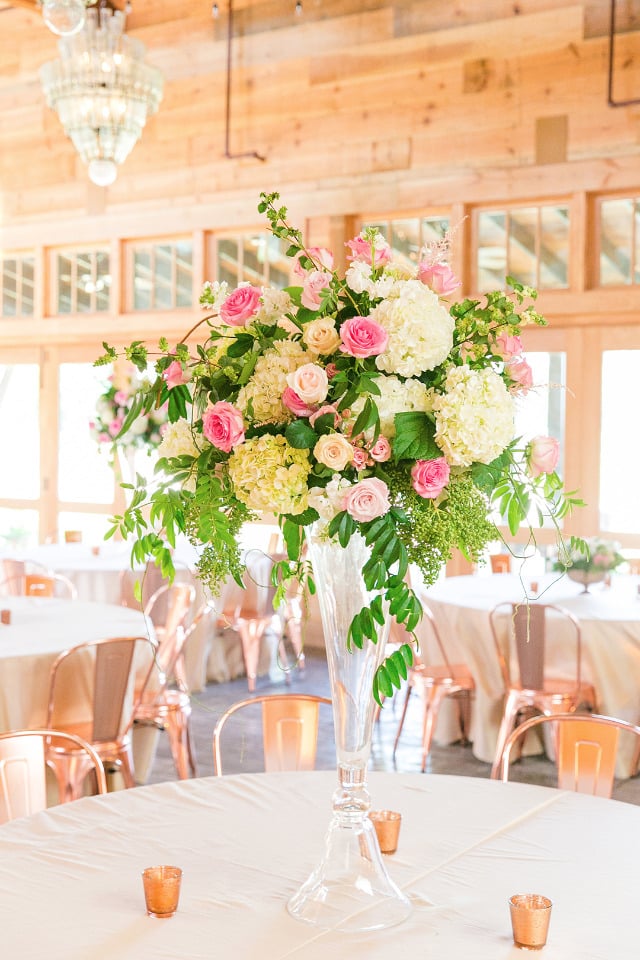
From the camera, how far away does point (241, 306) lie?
Answer: 6.24 ft

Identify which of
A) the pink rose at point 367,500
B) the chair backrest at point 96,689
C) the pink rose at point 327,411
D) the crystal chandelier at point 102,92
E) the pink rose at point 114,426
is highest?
the crystal chandelier at point 102,92

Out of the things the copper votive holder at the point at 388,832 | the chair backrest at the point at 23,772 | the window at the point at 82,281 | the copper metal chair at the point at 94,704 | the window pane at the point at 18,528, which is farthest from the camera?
the window pane at the point at 18,528

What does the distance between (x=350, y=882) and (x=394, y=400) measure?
0.84 metres

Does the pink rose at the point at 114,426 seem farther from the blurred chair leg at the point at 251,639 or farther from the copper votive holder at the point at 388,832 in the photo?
the copper votive holder at the point at 388,832

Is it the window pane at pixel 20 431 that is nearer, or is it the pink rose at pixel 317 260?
the pink rose at pixel 317 260

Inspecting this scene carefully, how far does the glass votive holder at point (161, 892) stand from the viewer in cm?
194

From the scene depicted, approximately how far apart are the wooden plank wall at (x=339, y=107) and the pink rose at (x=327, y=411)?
5771 mm

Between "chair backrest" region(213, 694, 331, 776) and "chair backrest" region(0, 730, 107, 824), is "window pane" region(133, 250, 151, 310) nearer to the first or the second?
"chair backrest" region(213, 694, 331, 776)

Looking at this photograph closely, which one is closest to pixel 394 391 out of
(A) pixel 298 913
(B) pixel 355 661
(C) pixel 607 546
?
(B) pixel 355 661

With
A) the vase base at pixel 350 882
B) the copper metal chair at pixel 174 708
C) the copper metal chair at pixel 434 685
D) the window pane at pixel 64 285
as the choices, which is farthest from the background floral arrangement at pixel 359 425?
the window pane at pixel 64 285

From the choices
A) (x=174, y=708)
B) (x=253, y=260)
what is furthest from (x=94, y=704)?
(x=253, y=260)

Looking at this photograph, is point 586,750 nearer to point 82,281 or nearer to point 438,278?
point 438,278

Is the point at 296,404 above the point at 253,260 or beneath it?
beneath

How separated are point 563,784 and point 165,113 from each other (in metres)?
7.14
